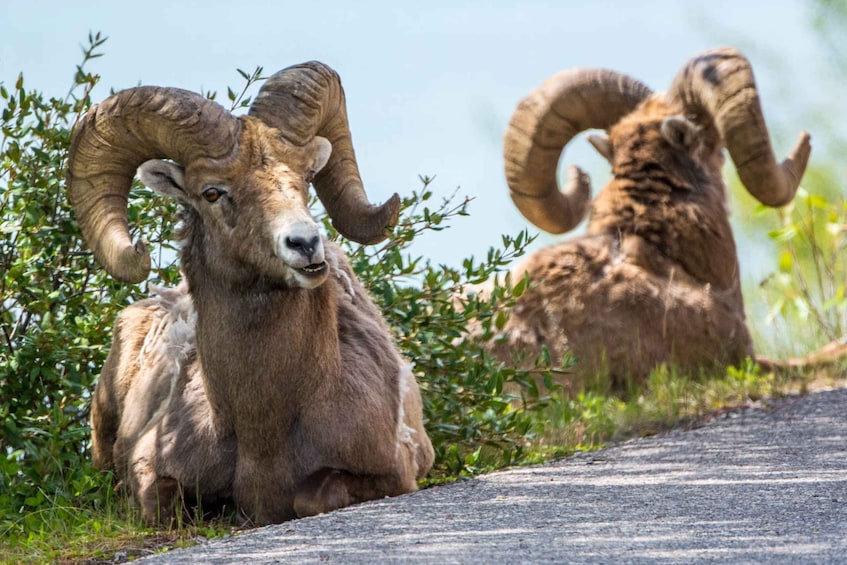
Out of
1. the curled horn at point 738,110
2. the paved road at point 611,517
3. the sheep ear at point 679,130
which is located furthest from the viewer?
the sheep ear at point 679,130

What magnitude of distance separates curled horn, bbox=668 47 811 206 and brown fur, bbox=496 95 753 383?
0.36m

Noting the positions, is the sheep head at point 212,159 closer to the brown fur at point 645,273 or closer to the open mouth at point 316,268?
the open mouth at point 316,268

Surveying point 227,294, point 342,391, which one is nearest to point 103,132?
point 227,294

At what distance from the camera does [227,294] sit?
7.19 meters

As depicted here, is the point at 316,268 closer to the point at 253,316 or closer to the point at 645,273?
the point at 253,316

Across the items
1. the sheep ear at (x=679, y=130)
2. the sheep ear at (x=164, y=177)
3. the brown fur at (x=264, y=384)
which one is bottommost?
the brown fur at (x=264, y=384)

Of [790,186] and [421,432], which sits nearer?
[421,432]

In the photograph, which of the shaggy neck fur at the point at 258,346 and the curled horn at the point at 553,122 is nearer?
the shaggy neck fur at the point at 258,346

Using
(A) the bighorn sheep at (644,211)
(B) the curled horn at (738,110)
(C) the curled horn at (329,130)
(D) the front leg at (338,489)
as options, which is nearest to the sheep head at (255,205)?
(C) the curled horn at (329,130)

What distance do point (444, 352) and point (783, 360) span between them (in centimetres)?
414

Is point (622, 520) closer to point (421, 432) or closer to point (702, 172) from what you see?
point (421, 432)

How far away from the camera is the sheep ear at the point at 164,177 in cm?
742

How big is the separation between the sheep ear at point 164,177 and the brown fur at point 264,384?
17 mm

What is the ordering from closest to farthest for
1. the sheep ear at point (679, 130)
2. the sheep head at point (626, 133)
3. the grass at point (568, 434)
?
1. the grass at point (568, 434)
2. the sheep head at point (626, 133)
3. the sheep ear at point (679, 130)
